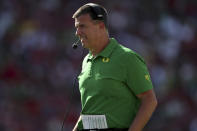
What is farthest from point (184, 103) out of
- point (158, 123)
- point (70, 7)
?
point (70, 7)

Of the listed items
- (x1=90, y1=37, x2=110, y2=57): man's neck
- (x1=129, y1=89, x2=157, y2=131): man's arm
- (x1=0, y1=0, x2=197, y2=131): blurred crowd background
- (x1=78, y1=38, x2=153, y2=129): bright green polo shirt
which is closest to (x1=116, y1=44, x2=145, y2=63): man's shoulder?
(x1=78, y1=38, x2=153, y2=129): bright green polo shirt

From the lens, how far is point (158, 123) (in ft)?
36.7

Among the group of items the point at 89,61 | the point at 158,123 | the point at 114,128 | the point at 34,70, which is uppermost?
the point at 89,61

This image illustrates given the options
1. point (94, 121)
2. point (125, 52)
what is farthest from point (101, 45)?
point (94, 121)

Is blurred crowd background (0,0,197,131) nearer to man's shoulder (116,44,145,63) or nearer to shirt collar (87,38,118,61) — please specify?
shirt collar (87,38,118,61)

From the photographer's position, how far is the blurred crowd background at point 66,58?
36.8ft

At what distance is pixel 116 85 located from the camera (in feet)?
14.8

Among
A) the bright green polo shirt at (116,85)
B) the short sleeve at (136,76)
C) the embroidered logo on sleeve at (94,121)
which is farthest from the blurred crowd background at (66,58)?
the short sleeve at (136,76)

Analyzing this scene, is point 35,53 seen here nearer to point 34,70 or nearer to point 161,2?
point 34,70

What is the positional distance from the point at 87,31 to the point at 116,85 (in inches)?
17.5

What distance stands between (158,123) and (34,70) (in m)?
2.36

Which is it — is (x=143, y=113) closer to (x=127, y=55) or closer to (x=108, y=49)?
(x=127, y=55)

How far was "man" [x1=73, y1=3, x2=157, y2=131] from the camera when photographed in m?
4.47

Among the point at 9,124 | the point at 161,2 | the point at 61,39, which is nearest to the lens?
the point at 9,124
